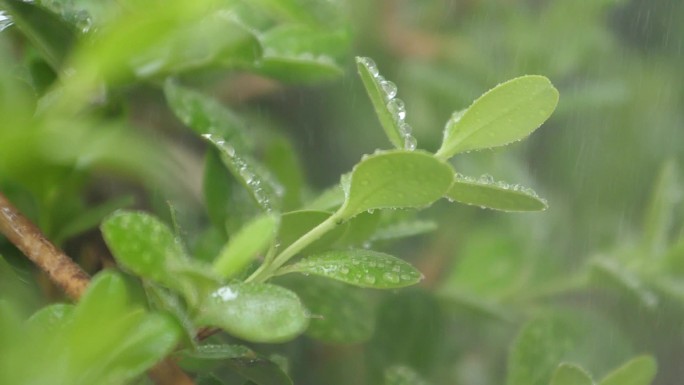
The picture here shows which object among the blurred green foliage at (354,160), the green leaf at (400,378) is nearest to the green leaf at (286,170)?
the blurred green foliage at (354,160)

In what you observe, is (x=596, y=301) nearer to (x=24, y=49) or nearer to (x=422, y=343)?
(x=422, y=343)

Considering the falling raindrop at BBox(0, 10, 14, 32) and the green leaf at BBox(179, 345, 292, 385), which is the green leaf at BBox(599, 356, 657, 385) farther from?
the falling raindrop at BBox(0, 10, 14, 32)

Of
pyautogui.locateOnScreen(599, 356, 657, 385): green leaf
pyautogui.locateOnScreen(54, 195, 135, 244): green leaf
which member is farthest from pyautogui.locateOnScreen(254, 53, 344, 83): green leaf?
pyautogui.locateOnScreen(599, 356, 657, 385): green leaf

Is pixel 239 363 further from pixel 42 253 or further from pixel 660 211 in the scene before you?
pixel 660 211

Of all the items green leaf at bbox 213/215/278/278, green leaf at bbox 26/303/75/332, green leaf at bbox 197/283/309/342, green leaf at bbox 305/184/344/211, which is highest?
green leaf at bbox 26/303/75/332

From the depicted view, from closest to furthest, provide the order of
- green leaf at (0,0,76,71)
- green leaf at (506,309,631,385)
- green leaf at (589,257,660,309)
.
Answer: green leaf at (0,0,76,71)
green leaf at (506,309,631,385)
green leaf at (589,257,660,309)

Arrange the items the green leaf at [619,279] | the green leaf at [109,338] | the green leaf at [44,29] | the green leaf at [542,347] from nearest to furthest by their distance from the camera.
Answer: the green leaf at [109,338]
the green leaf at [44,29]
the green leaf at [542,347]
the green leaf at [619,279]

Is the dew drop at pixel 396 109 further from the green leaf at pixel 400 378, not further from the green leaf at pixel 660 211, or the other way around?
the green leaf at pixel 660 211

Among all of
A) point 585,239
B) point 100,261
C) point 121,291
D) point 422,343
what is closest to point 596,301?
point 585,239
